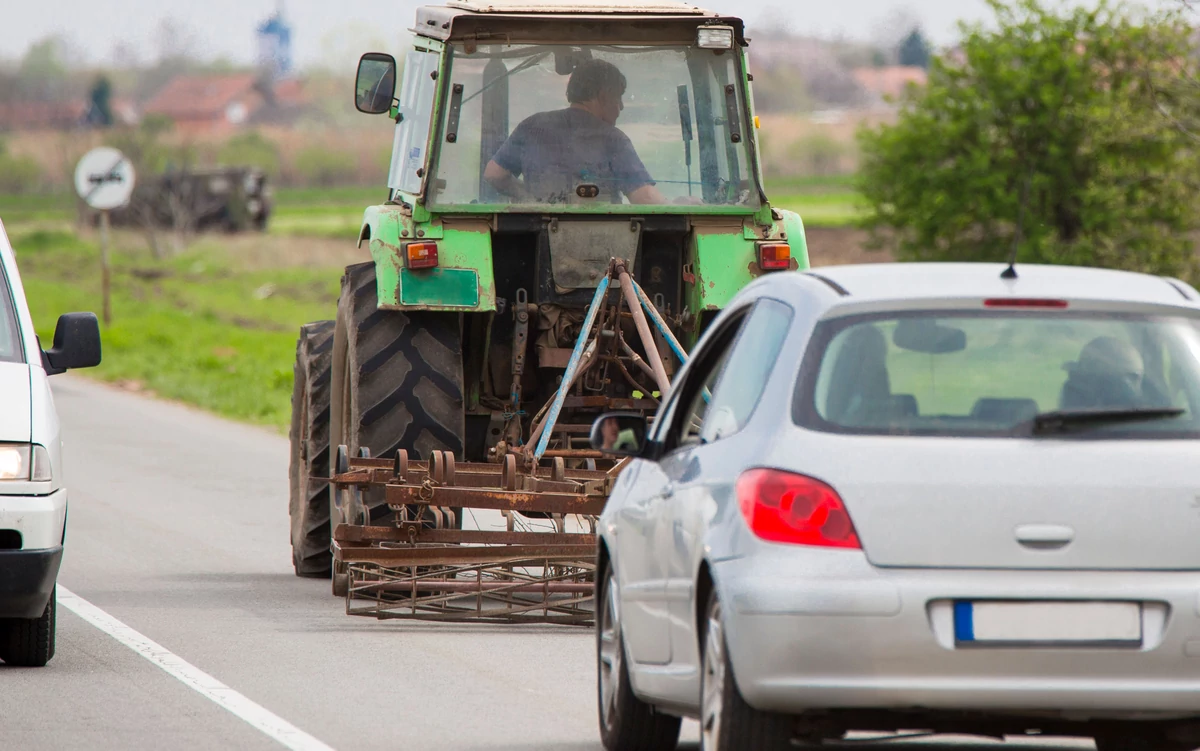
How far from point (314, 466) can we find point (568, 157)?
2.13 metres

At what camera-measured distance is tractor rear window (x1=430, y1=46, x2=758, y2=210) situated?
11.1 meters

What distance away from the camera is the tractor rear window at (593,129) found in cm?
1112

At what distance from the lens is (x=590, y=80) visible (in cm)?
1123

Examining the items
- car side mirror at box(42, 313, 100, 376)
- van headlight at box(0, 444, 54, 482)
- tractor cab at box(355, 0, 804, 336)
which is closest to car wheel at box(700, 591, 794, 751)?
van headlight at box(0, 444, 54, 482)

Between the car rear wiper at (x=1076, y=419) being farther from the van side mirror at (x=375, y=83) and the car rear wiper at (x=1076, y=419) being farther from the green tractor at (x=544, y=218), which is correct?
the van side mirror at (x=375, y=83)

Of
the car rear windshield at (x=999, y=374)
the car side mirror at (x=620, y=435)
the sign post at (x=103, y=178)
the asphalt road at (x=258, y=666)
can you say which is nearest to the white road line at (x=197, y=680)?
the asphalt road at (x=258, y=666)

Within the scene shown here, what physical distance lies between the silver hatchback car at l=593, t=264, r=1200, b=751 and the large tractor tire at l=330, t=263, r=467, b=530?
174 inches

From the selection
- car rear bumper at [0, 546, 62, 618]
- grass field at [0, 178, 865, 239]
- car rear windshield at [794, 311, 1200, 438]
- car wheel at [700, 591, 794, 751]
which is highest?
grass field at [0, 178, 865, 239]

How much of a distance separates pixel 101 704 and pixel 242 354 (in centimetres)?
2337

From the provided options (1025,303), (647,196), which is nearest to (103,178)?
(647,196)

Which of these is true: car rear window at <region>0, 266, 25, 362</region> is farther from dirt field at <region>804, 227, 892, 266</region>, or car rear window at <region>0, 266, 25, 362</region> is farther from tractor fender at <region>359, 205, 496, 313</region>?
dirt field at <region>804, 227, 892, 266</region>

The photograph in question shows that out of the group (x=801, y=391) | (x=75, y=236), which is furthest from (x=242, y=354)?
(x=75, y=236)

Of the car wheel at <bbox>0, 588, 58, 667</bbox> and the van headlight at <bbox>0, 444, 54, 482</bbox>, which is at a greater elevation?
the van headlight at <bbox>0, 444, 54, 482</bbox>

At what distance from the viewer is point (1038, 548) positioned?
18.4 feet
